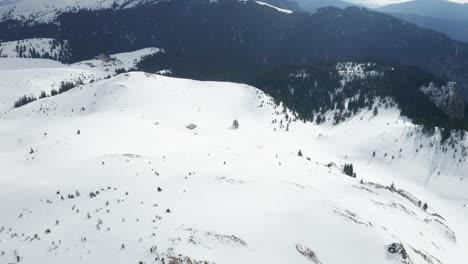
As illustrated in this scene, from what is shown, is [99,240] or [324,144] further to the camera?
[324,144]

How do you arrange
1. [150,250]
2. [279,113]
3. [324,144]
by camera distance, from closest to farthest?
[150,250]
[324,144]
[279,113]

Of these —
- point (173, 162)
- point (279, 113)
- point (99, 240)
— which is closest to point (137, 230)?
point (99, 240)

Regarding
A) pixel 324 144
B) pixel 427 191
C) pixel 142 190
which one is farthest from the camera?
pixel 324 144

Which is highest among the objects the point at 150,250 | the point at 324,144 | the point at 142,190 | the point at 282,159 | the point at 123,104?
the point at 150,250

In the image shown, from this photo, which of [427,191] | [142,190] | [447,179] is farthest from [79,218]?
[447,179]

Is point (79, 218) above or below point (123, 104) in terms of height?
above

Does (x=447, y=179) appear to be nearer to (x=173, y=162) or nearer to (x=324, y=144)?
(x=324, y=144)

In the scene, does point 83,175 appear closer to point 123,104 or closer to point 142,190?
point 142,190
